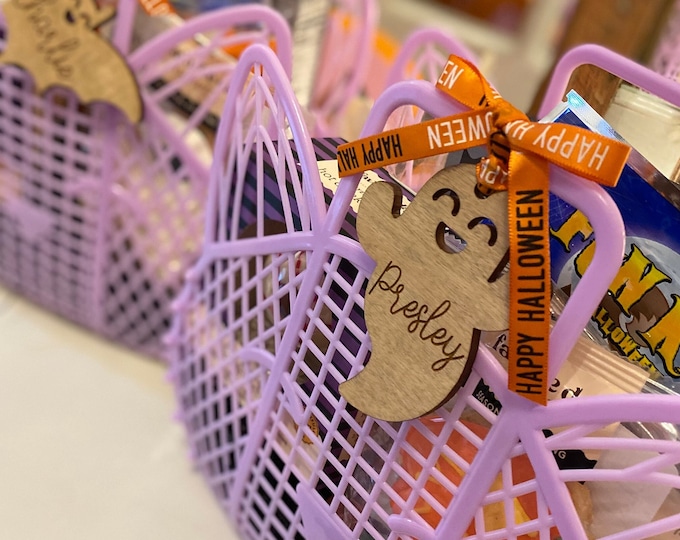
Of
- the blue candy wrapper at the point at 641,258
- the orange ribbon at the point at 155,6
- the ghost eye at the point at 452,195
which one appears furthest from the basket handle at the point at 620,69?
the orange ribbon at the point at 155,6

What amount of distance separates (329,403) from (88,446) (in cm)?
27

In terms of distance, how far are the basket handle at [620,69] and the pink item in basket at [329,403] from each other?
227mm

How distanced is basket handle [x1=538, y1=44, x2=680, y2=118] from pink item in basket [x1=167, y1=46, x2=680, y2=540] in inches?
8.9

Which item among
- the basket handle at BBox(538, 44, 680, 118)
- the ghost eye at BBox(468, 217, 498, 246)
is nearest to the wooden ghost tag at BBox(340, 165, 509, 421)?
the ghost eye at BBox(468, 217, 498, 246)

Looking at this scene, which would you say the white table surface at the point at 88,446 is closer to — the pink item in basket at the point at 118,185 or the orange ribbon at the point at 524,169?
the pink item in basket at the point at 118,185

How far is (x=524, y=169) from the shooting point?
28cm

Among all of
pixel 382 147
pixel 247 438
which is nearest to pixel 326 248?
pixel 382 147

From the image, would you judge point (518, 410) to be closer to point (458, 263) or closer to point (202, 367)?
point (458, 263)

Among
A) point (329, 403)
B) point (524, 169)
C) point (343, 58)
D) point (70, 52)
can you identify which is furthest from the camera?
point (343, 58)

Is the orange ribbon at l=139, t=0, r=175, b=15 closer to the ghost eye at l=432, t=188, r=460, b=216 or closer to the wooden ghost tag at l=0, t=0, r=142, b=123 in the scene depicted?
the wooden ghost tag at l=0, t=0, r=142, b=123

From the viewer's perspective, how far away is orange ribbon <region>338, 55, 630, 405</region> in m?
0.27

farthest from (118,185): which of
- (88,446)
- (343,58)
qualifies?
(343,58)

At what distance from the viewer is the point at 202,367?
54 centimetres

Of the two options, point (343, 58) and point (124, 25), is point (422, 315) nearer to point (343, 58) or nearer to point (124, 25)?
point (124, 25)
